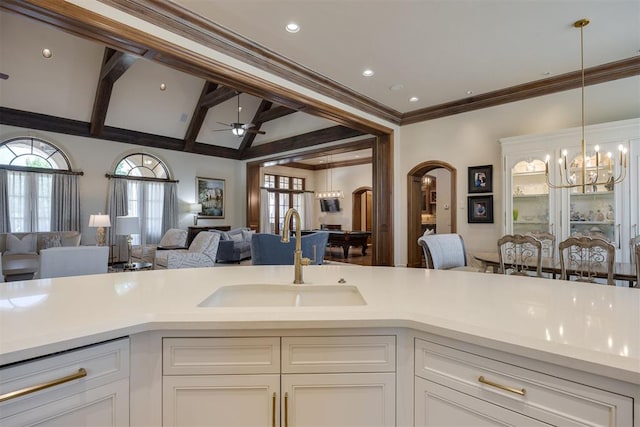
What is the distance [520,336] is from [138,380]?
3.93ft

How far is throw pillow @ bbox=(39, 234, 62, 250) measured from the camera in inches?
232

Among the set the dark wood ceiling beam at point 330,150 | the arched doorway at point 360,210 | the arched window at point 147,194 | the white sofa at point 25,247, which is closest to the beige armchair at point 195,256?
the white sofa at point 25,247

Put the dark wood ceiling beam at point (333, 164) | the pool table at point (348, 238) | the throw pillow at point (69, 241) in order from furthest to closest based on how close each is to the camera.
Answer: the dark wood ceiling beam at point (333, 164) → the pool table at point (348, 238) → the throw pillow at point (69, 241)

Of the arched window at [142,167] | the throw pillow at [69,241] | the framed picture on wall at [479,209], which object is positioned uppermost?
the arched window at [142,167]

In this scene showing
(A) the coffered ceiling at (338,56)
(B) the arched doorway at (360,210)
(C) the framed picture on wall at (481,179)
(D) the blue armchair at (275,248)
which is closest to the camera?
(A) the coffered ceiling at (338,56)

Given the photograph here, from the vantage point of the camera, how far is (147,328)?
102 centimetres

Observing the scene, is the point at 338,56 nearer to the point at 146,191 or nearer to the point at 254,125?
the point at 254,125

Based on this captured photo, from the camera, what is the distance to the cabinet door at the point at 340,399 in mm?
1079

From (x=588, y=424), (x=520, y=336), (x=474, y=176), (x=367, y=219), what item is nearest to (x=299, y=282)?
(x=520, y=336)

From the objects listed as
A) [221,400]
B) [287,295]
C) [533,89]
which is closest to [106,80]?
[287,295]

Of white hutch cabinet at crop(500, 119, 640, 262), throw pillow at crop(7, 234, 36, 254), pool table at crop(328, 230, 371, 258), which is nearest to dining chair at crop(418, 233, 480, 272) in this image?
white hutch cabinet at crop(500, 119, 640, 262)

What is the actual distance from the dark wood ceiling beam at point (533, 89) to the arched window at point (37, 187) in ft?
23.5

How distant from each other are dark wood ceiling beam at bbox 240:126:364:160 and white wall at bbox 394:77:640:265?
1.25m

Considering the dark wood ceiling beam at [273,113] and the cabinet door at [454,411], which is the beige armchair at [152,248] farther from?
the cabinet door at [454,411]
